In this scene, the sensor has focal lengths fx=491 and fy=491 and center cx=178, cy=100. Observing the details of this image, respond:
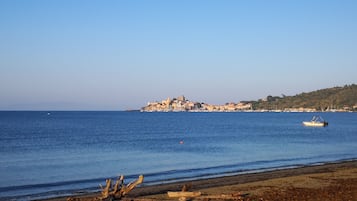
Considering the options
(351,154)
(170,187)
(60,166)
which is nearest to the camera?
(170,187)

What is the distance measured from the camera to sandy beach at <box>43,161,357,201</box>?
19.3 meters

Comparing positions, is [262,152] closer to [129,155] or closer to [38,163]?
[129,155]

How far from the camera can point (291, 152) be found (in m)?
50.3

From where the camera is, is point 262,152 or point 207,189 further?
point 262,152

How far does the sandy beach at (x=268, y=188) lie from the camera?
1931cm

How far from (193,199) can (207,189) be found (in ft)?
26.9

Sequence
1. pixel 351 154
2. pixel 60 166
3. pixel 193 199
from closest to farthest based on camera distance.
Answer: pixel 193 199, pixel 60 166, pixel 351 154

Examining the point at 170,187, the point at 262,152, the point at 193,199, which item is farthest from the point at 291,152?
the point at 193,199

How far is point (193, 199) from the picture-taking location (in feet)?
52.9

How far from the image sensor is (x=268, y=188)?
23.5m

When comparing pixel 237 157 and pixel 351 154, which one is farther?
pixel 351 154

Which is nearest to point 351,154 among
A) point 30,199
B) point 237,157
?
point 237,157

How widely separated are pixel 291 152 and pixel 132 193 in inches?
1198

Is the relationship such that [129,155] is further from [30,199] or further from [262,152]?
[30,199]
